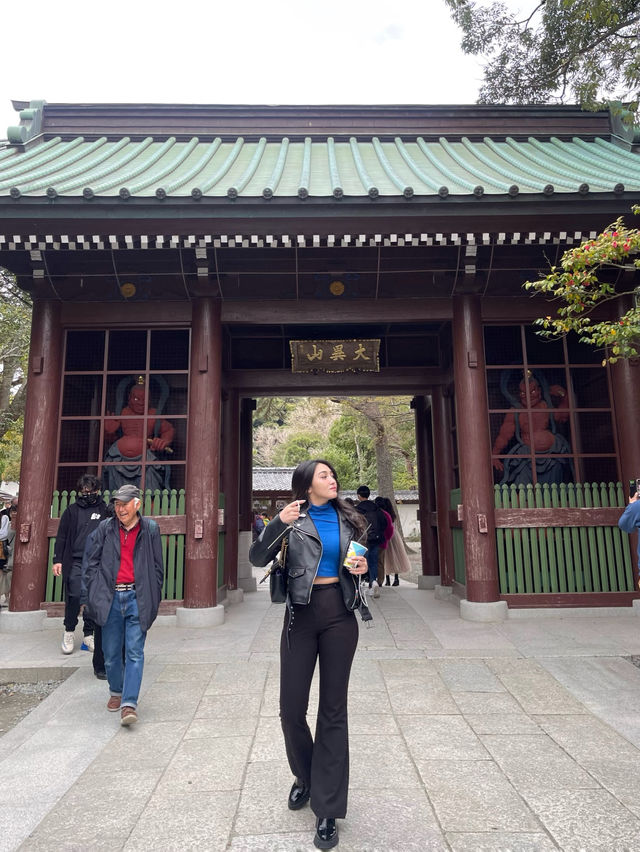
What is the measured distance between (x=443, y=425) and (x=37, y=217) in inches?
256

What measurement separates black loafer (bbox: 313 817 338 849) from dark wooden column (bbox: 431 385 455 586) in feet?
21.6

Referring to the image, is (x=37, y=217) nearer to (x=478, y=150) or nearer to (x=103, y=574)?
(x=103, y=574)

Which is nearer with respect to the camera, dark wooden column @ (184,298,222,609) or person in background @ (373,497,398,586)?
dark wooden column @ (184,298,222,609)

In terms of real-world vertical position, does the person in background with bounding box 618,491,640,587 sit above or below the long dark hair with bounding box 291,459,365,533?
below

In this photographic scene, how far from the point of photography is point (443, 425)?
29.7ft

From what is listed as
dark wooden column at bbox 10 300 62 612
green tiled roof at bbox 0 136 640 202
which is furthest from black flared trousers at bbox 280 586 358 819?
dark wooden column at bbox 10 300 62 612

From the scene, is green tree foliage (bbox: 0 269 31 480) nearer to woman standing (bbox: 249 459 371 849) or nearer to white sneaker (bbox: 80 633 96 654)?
white sneaker (bbox: 80 633 96 654)

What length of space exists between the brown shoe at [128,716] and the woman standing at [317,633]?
157cm

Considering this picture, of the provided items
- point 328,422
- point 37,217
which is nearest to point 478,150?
point 37,217

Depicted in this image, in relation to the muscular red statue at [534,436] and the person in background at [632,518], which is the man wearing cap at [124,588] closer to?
the person in background at [632,518]

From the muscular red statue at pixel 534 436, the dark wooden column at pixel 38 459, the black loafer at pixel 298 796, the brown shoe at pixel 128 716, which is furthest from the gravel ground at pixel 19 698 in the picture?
the muscular red statue at pixel 534 436

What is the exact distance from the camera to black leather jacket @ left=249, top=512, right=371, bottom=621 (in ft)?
8.14

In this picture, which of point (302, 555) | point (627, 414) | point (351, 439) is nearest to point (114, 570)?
point (302, 555)

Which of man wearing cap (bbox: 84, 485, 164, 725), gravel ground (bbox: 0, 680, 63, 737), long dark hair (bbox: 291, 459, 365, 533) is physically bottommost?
gravel ground (bbox: 0, 680, 63, 737)
